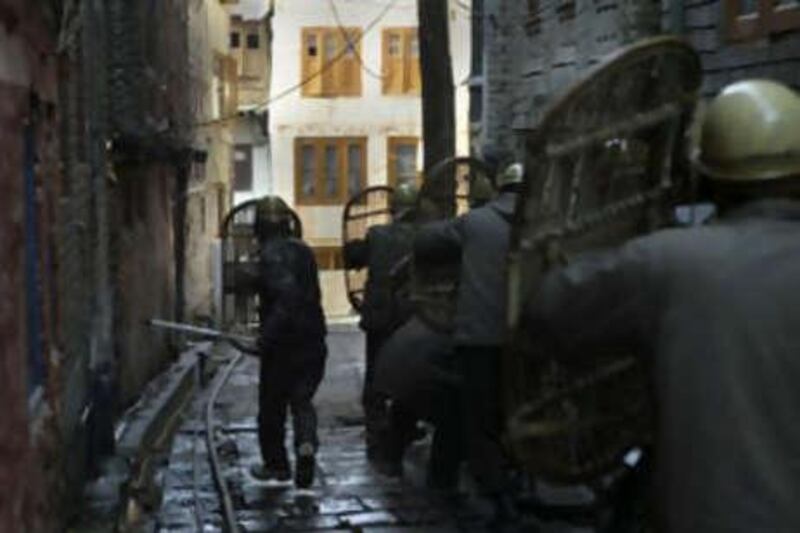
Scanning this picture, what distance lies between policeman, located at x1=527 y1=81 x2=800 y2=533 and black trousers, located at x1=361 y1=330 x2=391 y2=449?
797cm

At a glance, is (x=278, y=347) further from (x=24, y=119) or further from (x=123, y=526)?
(x=24, y=119)

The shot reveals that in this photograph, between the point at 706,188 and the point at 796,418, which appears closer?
the point at 796,418

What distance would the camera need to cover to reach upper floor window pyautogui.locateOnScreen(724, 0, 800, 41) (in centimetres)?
906

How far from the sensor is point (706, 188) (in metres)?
3.54

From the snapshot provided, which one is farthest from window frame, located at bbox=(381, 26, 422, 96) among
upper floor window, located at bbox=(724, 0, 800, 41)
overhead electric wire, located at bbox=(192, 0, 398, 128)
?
upper floor window, located at bbox=(724, 0, 800, 41)

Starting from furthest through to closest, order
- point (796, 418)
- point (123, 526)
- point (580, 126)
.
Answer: point (123, 526) < point (580, 126) < point (796, 418)

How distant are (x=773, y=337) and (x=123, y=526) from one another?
7.31 metres

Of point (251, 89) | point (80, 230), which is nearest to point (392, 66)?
point (251, 89)

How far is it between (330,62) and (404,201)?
30.5 meters

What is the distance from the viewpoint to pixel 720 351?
3.14m

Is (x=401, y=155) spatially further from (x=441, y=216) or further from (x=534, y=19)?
(x=441, y=216)

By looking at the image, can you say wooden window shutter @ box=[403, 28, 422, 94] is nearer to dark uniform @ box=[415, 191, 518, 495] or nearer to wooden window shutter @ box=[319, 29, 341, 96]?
wooden window shutter @ box=[319, 29, 341, 96]

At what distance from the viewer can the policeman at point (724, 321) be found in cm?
311

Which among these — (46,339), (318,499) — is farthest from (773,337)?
(318,499)
